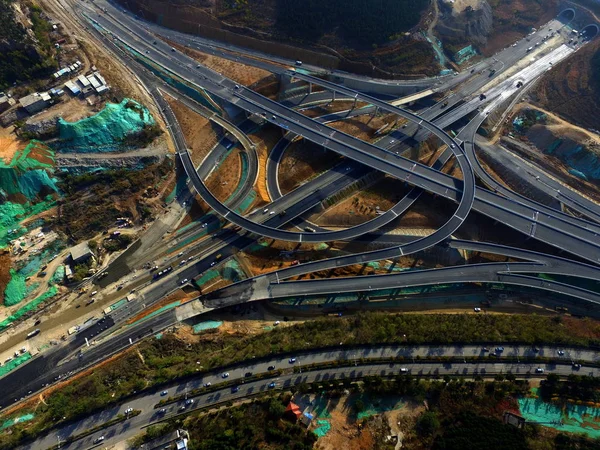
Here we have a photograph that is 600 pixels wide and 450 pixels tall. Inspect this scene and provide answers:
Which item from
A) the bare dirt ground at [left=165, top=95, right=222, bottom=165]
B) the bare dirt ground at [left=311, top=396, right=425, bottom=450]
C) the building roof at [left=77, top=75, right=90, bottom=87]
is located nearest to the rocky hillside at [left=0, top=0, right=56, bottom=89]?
the building roof at [left=77, top=75, right=90, bottom=87]

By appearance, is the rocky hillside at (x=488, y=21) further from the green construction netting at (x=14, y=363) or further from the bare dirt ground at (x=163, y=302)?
the green construction netting at (x=14, y=363)

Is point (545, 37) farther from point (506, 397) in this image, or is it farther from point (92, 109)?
point (92, 109)

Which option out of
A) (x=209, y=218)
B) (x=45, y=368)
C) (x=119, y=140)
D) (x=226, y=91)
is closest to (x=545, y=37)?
(x=226, y=91)

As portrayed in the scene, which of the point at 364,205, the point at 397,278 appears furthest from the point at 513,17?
the point at 397,278

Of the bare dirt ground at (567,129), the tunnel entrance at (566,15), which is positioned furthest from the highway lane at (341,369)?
the tunnel entrance at (566,15)

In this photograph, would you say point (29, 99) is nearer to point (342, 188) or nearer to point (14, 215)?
point (14, 215)

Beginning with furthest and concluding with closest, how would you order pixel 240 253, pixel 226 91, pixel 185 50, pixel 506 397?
pixel 185 50, pixel 226 91, pixel 240 253, pixel 506 397
